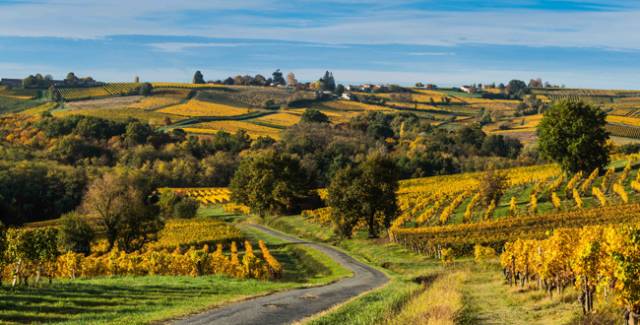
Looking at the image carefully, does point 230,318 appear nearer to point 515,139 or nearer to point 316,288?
point 316,288

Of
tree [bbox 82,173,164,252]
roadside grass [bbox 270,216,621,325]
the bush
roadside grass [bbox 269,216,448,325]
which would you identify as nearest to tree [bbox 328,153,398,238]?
roadside grass [bbox 269,216,448,325]

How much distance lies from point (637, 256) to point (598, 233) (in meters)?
7.88

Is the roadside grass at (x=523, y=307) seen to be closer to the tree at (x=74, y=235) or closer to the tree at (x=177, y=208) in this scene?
the tree at (x=74, y=235)

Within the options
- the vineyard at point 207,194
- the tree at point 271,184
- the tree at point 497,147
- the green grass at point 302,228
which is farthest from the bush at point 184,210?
the tree at point 497,147

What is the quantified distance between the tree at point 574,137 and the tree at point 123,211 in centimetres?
4811

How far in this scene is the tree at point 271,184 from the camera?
96812 millimetres

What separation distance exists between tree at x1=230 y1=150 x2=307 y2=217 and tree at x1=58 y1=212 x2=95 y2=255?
35235 mm

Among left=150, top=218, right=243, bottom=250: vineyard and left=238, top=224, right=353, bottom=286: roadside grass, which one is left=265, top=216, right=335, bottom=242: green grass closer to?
left=238, top=224, right=353, bottom=286: roadside grass

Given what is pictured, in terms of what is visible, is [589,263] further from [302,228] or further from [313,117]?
[313,117]

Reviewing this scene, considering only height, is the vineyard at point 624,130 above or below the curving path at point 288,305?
above

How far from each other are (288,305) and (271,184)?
67446 mm

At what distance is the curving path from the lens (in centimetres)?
2559

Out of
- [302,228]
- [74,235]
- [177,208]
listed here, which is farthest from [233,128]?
[74,235]

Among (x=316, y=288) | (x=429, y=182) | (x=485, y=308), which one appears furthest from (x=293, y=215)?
(x=485, y=308)
